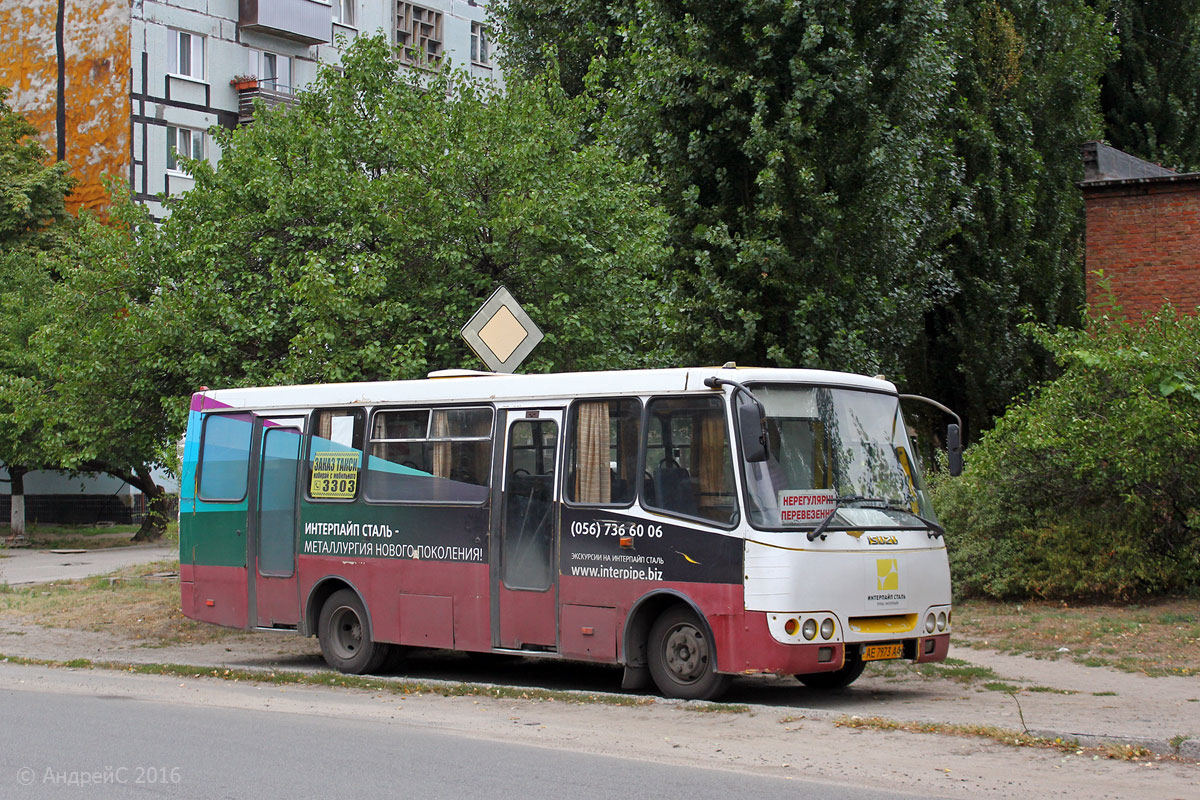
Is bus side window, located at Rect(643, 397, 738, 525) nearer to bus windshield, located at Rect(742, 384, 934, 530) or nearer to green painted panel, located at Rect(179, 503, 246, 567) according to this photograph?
bus windshield, located at Rect(742, 384, 934, 530)

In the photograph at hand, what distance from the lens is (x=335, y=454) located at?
13.7 m

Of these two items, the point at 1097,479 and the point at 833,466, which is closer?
the point at 833,466

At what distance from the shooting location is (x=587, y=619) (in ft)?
37.1

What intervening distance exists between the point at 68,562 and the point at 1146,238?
2349 cm

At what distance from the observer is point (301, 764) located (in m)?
8.14

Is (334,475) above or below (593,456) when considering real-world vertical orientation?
below

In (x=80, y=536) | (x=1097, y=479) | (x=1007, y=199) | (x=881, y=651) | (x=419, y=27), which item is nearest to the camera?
(x=881, y=651)

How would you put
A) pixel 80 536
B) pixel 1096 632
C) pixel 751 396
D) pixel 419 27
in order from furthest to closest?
pixel 419 27
pixel 80 536
pixel 1096 632
pixel 751 396

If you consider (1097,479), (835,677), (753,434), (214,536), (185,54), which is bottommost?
(835,677)

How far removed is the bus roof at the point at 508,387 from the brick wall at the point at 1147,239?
39.6ft

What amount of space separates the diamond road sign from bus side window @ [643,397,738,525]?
222cm

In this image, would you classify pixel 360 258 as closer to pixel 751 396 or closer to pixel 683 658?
pixel 751 396

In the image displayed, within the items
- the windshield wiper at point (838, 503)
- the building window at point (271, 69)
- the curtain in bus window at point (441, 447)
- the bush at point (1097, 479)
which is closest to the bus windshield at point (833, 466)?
the windshield wiper at point (838, 503)

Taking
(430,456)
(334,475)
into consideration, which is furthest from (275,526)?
(430,456)
